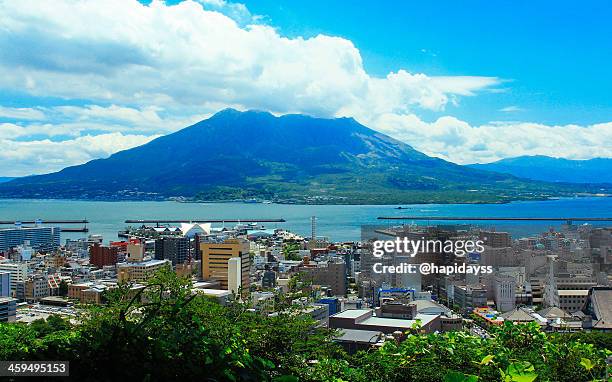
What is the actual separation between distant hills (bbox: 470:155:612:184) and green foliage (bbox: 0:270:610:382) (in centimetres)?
7389

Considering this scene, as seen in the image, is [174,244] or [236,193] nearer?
[174,244]

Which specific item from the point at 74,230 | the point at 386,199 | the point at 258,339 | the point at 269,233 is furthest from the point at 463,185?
the point at 258,339

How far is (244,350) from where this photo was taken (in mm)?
1314

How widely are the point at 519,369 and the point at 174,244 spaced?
18.6 meters

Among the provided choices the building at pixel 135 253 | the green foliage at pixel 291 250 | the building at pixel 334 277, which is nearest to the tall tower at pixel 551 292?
the building at pixel 334 277

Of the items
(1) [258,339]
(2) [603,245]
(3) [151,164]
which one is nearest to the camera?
(1) [258,339]

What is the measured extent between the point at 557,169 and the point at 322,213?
171 ft

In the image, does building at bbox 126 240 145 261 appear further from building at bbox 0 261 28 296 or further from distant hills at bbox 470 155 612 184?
distant hills at bbox 470 155 612 184

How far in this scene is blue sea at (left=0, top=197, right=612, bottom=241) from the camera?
3091 cm

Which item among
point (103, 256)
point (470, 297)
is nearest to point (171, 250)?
point (103, 256)

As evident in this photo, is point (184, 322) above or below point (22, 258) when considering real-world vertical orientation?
above

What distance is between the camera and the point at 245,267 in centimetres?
1389

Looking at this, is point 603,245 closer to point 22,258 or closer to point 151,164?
point 22,258

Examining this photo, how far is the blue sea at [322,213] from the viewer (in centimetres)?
3091
